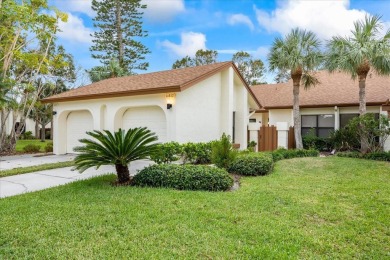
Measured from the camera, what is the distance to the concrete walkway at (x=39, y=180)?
290 inches

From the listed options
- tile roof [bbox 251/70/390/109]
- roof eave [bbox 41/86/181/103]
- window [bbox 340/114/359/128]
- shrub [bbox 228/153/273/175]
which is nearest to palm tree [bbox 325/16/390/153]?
tile roof [bbox 251/70/390/109]

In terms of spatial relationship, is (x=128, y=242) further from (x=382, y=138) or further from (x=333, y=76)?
(x=333, y=76)

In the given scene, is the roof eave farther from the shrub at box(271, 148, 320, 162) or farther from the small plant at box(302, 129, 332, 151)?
the small plant at box(302, 129, 332, 151)

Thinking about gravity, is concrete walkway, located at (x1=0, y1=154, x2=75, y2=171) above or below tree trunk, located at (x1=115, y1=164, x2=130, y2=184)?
below

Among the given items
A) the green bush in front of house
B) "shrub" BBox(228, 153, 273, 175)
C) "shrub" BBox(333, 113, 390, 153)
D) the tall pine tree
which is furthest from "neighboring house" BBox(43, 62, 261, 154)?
the tall pine tree

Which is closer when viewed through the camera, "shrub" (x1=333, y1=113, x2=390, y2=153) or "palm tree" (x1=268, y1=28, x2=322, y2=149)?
"shrub" (x1=333, y1=113, x2=390, y2=153)

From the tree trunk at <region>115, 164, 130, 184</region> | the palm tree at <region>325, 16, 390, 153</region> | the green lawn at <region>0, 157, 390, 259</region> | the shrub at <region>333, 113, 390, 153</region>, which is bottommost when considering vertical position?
the green lawn at <region>0, 157, 390, 259</region>

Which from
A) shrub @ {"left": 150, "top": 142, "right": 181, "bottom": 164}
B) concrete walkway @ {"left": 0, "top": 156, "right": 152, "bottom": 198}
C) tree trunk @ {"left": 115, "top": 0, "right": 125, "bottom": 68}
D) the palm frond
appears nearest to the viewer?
the palm frond

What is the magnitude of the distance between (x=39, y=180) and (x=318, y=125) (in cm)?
1624

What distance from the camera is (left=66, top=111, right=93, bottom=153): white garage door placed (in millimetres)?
14972

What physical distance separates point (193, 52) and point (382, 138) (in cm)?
Result: 2783

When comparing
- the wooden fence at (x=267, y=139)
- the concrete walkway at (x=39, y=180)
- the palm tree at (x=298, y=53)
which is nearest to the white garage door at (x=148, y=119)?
the concrete walkway at (x=39, y=180)

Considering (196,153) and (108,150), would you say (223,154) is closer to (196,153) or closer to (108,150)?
(196,153)

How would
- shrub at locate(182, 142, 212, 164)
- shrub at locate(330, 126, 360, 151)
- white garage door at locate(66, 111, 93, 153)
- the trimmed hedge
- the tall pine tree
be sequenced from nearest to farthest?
shrub at locate(182, 142, 212, 164)
the trimmed hedge
white garage door at locate(66, 111, 93, 153)
shrub at locate(330, 126, 360, 151)
the tall pine tree
